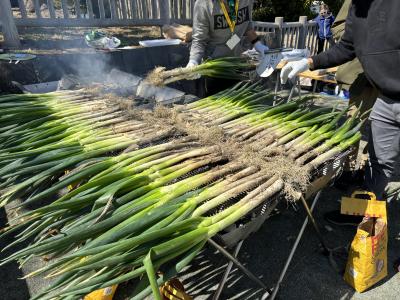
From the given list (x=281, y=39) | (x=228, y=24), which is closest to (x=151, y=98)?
(x=228, y=24)

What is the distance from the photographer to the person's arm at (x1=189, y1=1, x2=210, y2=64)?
363cm

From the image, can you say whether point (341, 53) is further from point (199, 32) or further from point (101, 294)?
point (101, 294)

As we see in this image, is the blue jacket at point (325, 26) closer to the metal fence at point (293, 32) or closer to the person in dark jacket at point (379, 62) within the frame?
the metal fence at point (293, 32)

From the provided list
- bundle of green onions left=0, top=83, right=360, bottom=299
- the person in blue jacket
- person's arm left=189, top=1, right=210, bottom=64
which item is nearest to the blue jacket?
the person in blue jacket

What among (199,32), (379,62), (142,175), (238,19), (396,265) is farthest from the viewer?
(238,19)

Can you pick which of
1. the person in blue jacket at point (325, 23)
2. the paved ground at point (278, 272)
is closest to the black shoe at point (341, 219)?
the paved ground at point (278, 272)

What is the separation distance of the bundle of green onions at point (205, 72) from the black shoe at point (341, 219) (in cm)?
172

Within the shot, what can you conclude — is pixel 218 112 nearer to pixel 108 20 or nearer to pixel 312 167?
pixel 312 167

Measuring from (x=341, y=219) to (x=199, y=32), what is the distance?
2.45 m

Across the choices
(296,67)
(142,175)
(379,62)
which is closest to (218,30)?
(296,67)

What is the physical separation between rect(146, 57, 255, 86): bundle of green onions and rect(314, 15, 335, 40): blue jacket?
21.3 feet

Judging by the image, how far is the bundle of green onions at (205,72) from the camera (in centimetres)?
340

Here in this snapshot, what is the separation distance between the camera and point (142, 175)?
5.55 ft

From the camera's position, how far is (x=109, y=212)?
1513 millimetres
